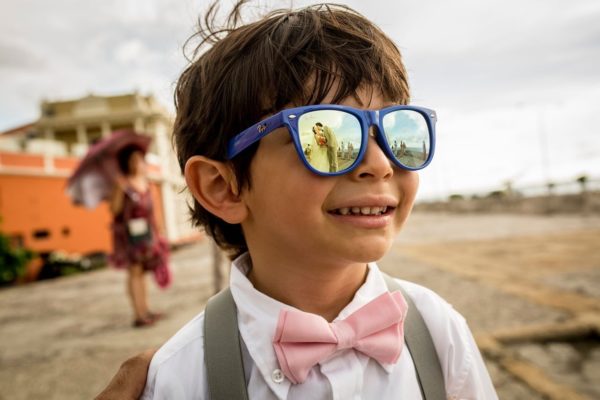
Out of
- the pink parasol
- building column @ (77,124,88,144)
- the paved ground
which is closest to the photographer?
the paved ground

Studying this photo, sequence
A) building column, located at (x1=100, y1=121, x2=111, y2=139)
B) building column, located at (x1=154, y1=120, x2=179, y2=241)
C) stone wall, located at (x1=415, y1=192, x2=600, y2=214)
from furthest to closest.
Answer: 1. building column, located at (x1=100, y1=121, x2=111, y2=139)
2. building column, located at (x1=154, y1=120, x2=179, y2=241)
3. stone wall, located at (x1=415, y1=192, x2=600, y2=214)

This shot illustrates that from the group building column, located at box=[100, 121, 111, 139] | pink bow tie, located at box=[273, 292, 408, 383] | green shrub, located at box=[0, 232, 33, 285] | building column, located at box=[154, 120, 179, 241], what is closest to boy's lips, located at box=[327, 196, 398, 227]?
pink bow tie, located at box=[273, 292, 408, 383]

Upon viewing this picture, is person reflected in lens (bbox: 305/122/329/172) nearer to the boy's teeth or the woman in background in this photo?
the boy's teeth

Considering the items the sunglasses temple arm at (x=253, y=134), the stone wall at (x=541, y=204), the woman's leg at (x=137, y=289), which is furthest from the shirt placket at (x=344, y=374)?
the stone wall at (x=541, y=204)

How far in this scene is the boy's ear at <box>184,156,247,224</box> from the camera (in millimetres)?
1257

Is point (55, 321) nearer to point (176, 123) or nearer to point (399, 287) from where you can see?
point (176, 123)

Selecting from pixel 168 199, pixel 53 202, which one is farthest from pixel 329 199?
pixel 168 199

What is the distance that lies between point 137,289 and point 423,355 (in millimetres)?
3290

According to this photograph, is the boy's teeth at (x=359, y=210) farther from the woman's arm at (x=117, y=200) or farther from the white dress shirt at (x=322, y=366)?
the woman's arm at (x=117, y=200)

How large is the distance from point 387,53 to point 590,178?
1591 centimetres

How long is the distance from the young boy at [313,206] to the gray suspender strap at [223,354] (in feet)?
0.05

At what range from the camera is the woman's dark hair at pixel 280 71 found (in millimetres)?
1110

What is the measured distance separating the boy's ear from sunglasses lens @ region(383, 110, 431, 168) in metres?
0.47

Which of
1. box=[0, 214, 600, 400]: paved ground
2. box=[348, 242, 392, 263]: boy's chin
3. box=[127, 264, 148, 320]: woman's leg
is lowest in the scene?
box=[0, 214, 600, 400]: paved ground
